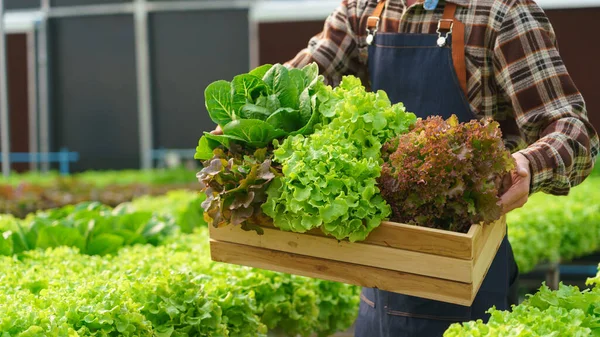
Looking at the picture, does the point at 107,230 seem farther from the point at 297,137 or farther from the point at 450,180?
the point at 450,180

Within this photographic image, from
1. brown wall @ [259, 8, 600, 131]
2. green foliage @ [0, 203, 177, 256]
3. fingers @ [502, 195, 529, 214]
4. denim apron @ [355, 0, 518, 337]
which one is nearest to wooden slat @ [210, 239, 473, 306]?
fingers @ [502, 195, 529, 214]

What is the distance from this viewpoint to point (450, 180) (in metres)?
2.35

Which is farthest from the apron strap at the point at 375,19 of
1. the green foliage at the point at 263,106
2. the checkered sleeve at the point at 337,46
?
the green foliage at the point at 263,106

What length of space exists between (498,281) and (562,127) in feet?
2.23

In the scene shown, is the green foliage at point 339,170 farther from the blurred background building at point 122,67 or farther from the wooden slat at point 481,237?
the blurred background building at point 122,67

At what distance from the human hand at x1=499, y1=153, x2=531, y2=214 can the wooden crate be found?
0.10 metres

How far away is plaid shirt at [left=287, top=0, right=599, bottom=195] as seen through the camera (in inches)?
104

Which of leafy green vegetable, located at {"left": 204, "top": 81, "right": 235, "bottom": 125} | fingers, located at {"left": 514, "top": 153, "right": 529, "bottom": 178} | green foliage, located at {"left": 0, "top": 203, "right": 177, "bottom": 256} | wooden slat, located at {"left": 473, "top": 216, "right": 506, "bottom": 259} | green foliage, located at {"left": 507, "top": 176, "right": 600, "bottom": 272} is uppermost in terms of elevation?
leafy green vegetable, located at {"left": 204, "top": 81, "right": 235, "bottom": 125}

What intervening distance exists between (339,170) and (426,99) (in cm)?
74

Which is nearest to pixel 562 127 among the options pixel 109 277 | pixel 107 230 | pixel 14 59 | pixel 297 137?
pixel 297 137

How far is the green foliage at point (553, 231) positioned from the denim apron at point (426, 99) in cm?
313

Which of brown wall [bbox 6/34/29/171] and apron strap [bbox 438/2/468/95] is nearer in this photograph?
apron strap [bbox 438/2/468/95]

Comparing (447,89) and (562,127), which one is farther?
(447,89)

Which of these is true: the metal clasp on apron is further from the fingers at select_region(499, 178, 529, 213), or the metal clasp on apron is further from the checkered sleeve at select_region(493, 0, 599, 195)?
the fingers at select_region(499, 178, 529, 213)
